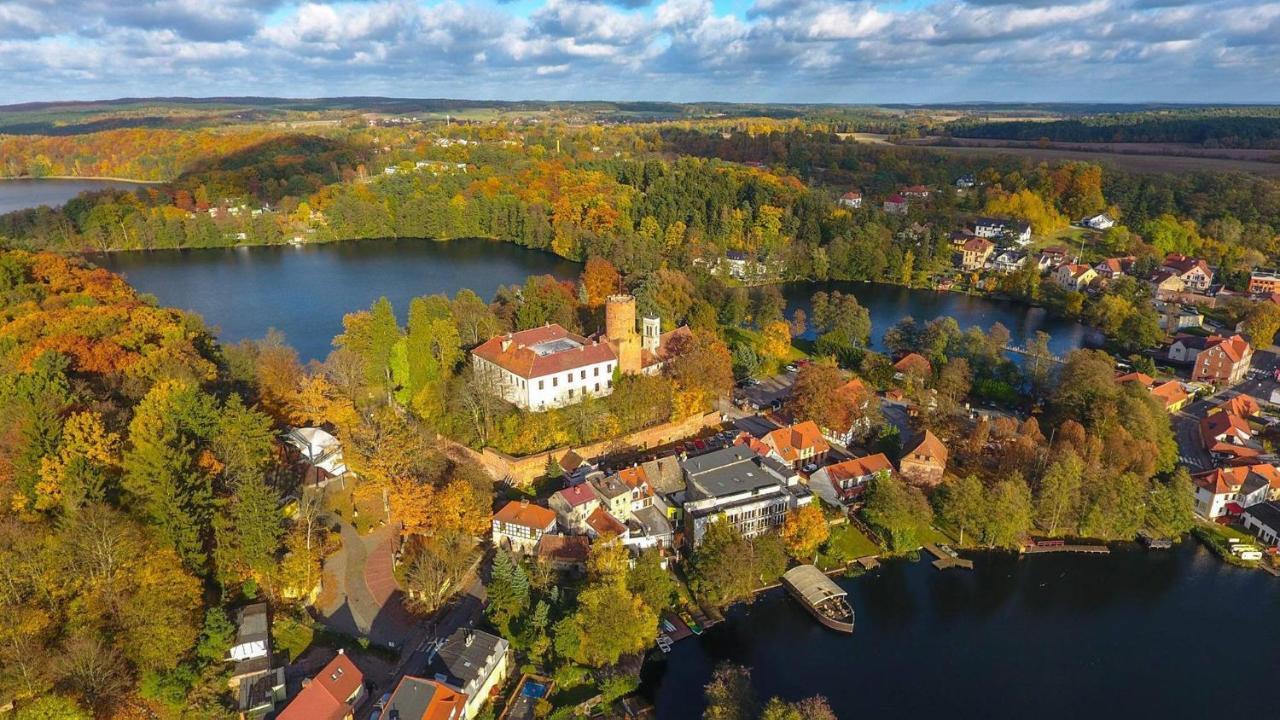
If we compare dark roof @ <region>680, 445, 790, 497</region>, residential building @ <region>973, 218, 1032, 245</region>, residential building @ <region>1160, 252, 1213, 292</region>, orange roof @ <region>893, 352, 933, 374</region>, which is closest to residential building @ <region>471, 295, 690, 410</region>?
dark roof @ <region>680, 445, 790, 497</region>

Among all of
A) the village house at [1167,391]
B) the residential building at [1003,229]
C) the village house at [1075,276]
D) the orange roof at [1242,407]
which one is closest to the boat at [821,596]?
the village house at [1167,391]

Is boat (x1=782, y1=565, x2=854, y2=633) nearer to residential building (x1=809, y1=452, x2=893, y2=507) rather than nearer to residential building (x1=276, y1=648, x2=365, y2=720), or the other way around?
residential building (x1=809, y1=452, x2=893, y2=507)

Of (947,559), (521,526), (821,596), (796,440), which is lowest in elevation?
(947,559)

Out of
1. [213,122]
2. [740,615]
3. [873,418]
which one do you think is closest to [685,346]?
[873,418]

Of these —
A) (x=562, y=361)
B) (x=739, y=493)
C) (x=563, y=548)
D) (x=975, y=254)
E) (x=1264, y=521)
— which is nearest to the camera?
(x=563, y=548)

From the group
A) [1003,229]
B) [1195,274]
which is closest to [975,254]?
[1003,229]

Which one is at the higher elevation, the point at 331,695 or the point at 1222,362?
the point at 1222,362

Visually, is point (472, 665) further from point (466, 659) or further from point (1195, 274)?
point (1195, 274)

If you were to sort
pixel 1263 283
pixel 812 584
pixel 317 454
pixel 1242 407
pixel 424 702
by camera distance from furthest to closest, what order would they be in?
pixel 1263 283, pixel 1242 407, pixel 317 454, pixel 812 584, pixel 424 702
